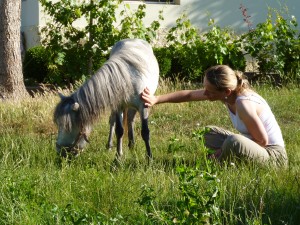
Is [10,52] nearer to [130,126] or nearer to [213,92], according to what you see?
[130,126]

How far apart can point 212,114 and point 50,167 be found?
418 cm

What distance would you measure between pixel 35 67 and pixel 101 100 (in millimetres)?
7245

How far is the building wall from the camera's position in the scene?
16.5 m

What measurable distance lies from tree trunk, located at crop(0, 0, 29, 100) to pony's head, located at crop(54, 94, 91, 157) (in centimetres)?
407

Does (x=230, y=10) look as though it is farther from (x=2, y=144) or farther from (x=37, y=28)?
(x=2, y=144)

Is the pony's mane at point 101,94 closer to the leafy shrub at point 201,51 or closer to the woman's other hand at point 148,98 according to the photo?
the woman's other hand at point 148,98

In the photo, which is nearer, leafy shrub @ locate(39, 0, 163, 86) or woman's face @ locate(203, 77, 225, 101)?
woman's face @ locate(203, 77, 225, 101)

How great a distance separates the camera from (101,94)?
7.06m

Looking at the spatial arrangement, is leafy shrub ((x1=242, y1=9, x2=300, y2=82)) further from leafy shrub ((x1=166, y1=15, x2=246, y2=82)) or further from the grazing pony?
the grazing pony

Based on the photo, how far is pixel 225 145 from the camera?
6.48m

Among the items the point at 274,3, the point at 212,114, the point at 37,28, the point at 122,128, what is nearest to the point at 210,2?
the point at 274,3

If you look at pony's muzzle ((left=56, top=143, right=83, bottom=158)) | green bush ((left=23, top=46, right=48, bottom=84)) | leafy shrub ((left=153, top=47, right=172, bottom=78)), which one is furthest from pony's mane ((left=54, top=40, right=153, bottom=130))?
green bush ((left=23, top=46, right=48, bottom=84))

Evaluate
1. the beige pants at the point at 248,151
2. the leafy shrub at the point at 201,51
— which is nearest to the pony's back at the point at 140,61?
the beige pants at the point at 248,151

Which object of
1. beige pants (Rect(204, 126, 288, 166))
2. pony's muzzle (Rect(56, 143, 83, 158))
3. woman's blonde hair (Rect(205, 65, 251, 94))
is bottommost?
pony's muzzle (Rect(56, 143, 83, 158))
